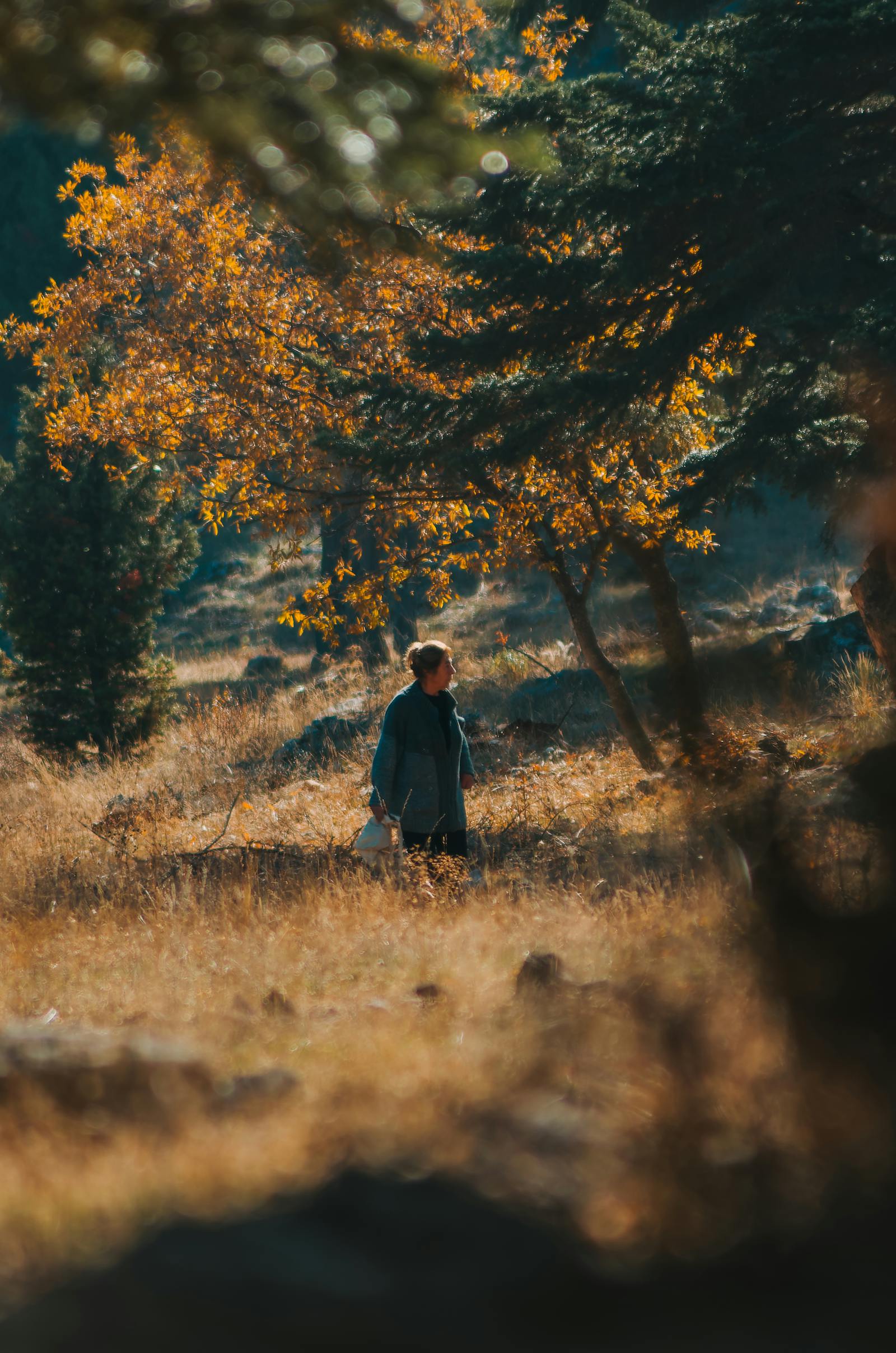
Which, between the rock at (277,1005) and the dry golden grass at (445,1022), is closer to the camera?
the dry golden grass at (445,1022)

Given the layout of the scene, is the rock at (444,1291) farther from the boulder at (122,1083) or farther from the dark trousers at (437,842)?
the dark trousers at (437,842)

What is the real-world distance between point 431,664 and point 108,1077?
3466 millimetres

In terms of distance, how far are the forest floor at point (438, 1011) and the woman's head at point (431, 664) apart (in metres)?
1.15

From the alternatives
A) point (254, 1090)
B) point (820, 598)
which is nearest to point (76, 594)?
point (820, 598)

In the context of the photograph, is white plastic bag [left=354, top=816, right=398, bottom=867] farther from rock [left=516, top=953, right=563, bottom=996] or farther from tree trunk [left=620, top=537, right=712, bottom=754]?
tree trunk [left=620, top=537, right=712, bottom=754]

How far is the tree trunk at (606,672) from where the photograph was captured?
9.93 meters

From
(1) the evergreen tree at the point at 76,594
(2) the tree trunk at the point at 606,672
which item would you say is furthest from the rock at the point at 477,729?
(1) the evergreen tree at the point at 76,594

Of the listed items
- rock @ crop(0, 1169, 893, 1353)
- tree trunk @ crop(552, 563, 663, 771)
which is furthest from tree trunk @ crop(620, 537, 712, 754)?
rock @ crop(0, 1169, 893, 1353)

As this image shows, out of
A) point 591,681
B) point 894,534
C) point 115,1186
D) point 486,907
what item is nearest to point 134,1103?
point 115,1186

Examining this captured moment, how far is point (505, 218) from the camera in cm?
753

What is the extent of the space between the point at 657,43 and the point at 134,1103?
7477mm

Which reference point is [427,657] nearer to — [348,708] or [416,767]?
[416,767]

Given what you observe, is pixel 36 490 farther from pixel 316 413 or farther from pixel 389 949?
pixel 389 949

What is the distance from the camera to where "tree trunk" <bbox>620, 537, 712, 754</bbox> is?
9.79 m
